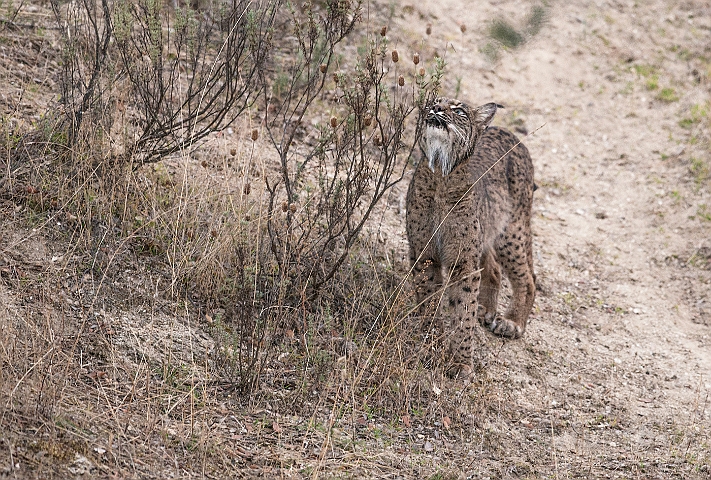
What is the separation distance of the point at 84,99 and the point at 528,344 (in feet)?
13.9

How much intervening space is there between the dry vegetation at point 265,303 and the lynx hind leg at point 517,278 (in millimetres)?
166

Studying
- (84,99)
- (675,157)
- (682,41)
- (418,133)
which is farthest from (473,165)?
(682,41)

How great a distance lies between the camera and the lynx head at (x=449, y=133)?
20.4ft

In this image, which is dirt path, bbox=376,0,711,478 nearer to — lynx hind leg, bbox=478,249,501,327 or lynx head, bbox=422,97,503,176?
lynx hind leg, bbox=478,249,501,327

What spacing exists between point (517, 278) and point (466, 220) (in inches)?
55.1

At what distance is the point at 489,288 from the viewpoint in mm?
8086

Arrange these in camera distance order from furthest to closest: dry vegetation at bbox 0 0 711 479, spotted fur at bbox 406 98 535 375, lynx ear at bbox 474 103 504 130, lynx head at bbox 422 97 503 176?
lynx ear at bbox 474 103 504 130, spotted fur at bbox 406 98 535 375, lynx head at bbox 422 97 503 176, dry vegetation at bbox 0 0 711 479

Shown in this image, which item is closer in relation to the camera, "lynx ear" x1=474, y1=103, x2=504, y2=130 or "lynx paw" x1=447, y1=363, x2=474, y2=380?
"lynx ear" x1=474, y1=103, x2=504, y2=130

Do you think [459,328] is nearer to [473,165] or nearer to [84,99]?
[473,165]

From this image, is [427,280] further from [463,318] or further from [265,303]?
[265,303]

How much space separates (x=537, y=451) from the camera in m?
6.07

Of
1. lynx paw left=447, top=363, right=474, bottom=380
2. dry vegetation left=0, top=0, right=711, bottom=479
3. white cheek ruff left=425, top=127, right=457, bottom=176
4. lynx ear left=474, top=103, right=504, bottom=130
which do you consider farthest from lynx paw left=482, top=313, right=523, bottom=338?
lynx ear left=474, top=103, right=504, bottom=130

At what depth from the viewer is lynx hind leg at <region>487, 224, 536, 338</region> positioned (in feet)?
25.5

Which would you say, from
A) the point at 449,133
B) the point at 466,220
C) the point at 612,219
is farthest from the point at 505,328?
the point at 612,219
